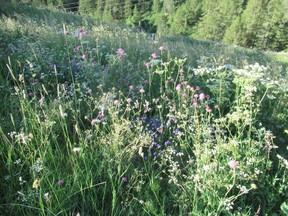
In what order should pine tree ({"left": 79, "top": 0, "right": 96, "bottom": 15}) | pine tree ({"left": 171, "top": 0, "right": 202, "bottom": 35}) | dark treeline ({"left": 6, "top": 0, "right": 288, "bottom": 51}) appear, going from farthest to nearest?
1. pine tree ({"left": 79, "top": 0, "right": 96, "bottom": 15})
2. pine tree ({"left": 171, "top": 0, "right": 202, "bottom": 35})
3. dark treeline ({"left": 6, "top": 0, "right": 288, "bottom": 51})

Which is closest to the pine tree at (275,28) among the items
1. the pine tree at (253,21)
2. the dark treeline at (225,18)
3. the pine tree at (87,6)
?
the dark treeline at (225,18)

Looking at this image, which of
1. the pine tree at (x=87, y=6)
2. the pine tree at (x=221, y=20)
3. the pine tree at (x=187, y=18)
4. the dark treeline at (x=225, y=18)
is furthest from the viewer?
the pine tree at (x=87, y=6)

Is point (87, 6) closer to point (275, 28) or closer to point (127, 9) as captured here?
point (127, 9)

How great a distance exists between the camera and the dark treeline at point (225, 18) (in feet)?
147

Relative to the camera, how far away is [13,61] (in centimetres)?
329

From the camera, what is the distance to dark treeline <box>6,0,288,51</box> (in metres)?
44.8

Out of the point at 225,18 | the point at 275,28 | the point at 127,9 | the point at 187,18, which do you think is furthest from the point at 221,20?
the point at 127,9

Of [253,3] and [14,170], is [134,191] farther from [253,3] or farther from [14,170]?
[253,3]

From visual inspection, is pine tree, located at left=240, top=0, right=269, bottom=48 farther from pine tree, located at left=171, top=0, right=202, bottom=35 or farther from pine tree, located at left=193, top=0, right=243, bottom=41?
pine tree, located at left=171, top=0, right=202, bottom=35

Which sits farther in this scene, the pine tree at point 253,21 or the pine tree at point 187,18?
the pine tree at point 187,18

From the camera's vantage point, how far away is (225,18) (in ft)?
168

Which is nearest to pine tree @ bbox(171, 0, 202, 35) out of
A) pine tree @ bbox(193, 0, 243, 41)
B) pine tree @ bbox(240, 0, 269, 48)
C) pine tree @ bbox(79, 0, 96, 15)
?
pine tree @ bbox(193, 0, 243, 41)

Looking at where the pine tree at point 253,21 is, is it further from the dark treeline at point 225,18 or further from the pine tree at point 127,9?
the pine tree at point 127,9

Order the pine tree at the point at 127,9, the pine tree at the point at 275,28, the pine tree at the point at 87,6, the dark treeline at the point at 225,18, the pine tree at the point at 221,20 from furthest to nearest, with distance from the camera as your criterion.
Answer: the pine tree at the point at 127,9, the pine tree at the point at 87,6, the pine tree at the point at 221,20, the dark treeline at the point at 225,18, the pine tree at the point at 275,28
